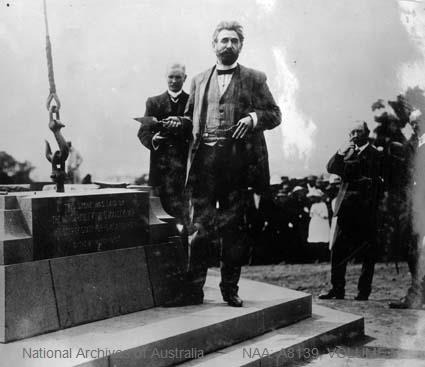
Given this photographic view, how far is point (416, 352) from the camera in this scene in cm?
517

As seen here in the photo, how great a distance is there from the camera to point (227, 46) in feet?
17.1

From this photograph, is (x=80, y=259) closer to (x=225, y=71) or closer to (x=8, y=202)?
(x=8, y=202)

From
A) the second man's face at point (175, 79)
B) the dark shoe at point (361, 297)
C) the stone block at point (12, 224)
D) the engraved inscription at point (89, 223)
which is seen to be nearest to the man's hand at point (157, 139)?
the second man's face at point (175, 79)

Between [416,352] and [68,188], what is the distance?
3.13 meters

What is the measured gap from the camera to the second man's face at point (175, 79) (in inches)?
247

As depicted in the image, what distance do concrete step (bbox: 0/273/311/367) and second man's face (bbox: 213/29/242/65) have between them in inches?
79.6

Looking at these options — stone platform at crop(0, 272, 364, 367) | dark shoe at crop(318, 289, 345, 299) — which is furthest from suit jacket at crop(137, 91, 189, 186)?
dark shoe at crop(318, 289, 345, 299)

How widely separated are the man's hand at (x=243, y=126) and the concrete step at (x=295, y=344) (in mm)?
1615

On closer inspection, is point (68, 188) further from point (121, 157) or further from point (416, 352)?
point (416, 352)

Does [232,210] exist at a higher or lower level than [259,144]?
lower

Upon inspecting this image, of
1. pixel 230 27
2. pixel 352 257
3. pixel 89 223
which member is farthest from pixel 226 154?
pixel 352 257

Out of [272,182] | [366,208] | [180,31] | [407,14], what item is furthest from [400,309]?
[180,31]

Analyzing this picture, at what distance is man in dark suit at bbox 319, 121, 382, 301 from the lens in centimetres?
676

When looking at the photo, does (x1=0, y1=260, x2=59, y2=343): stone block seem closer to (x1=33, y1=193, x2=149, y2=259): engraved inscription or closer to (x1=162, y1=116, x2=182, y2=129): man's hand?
(x1=33, y1=193, x2=149, y2=259): engraved inscription
